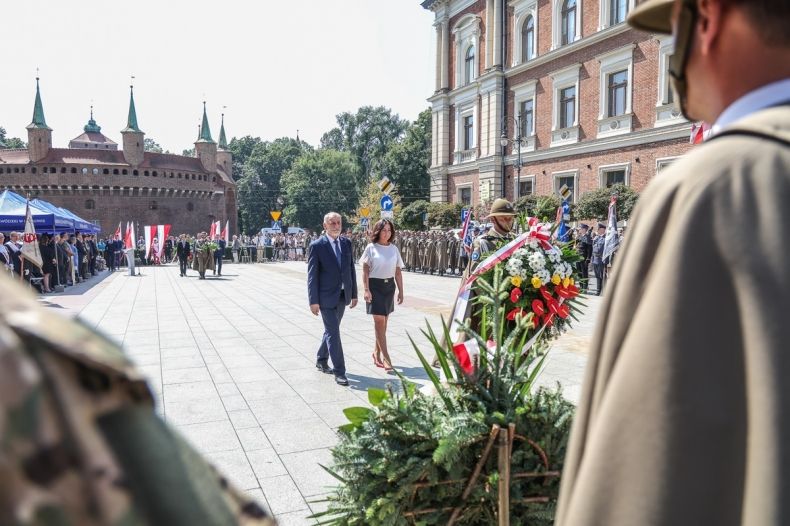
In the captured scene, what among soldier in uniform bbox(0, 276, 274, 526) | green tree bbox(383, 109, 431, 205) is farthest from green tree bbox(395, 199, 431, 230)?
soldier in uniform bbox(0, 276, 274, 526)

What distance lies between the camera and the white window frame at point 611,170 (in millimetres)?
27406

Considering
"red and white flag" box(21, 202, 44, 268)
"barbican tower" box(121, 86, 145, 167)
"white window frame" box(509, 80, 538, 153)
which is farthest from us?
"barbican tower" box(121, 86, 145, 167)

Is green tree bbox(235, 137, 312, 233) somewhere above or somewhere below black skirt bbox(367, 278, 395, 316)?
above

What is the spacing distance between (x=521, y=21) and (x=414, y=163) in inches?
1140

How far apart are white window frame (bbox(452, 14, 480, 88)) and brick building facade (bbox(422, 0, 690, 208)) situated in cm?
6

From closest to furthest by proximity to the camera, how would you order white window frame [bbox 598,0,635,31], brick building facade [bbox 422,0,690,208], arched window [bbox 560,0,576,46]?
brick building facade [bbox 422,0,690,208], white window frame [bbox 598,0,635,31], arched window [bbox 560,0,576,46]

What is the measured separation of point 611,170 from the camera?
28422mm

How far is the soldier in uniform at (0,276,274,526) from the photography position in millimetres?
576

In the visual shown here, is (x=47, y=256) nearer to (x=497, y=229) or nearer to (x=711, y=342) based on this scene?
(x=497, y=229)

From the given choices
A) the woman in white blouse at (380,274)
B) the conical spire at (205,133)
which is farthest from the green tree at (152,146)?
the woman in white blouse at (380,274)

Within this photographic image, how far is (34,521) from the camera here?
569 mm

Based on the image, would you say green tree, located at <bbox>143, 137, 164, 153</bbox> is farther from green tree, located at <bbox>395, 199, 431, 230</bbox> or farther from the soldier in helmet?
the soldier in helmet

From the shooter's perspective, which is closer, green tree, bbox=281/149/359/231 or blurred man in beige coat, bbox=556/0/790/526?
A: blurred man in beige coat, bbox=556/0/790/526

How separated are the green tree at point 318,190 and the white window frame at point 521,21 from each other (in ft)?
149
